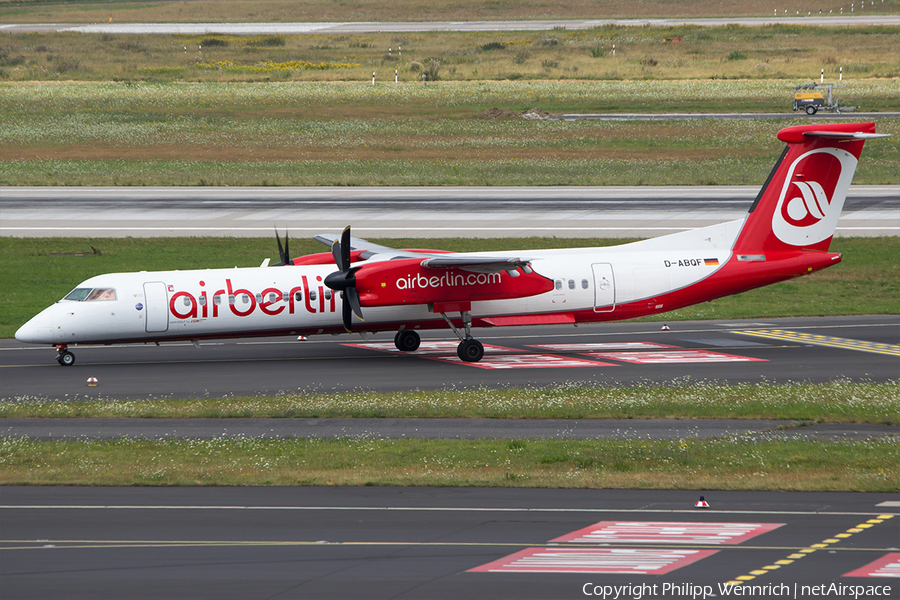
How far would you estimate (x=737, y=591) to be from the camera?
41.0 ft

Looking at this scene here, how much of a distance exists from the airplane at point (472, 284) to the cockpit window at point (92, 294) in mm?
35

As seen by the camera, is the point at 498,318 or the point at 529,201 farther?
the point at 529,201

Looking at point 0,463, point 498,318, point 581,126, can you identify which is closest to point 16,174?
point 581,126

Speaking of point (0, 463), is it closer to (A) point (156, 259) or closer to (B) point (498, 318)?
(B) point (498, 318)

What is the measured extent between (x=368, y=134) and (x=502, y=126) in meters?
11.4

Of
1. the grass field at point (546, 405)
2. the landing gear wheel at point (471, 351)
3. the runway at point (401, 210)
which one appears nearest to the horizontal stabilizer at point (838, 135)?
the grass field at point (546, 405)

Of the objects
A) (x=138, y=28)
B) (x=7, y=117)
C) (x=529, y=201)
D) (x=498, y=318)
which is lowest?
(x=498, y=318)

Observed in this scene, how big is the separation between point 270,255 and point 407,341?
15.1 meters

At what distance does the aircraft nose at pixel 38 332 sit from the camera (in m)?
27.9

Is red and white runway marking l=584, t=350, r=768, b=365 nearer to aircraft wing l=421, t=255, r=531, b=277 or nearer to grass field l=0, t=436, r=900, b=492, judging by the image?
aircraft wing l=421, t=255, r=531, b=277

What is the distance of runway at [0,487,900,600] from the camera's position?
12891 mm

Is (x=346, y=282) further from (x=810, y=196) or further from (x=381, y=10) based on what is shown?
(x=381, y=10)

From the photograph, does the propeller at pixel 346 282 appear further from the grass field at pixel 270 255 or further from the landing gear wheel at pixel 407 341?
the grass field at pixel 270 255

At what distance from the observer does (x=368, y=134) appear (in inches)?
3137
